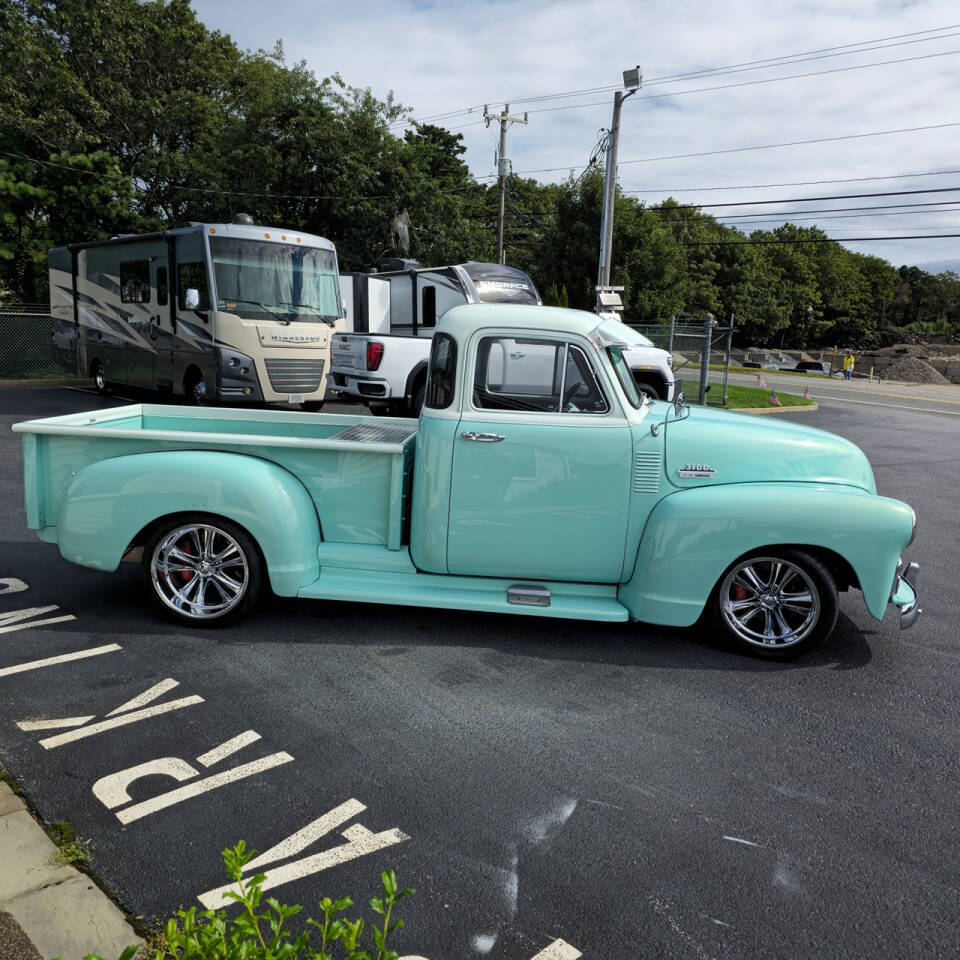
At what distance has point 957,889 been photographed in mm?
2867

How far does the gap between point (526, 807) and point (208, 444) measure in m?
3.02

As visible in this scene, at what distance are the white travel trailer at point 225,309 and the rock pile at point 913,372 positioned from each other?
4140 centimetres

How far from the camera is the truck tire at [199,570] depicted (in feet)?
16.2

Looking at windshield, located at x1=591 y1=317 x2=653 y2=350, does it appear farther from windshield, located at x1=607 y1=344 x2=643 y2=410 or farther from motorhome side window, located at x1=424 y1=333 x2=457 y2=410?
motorhome side window, located at x1=424 y1=333 x2=457 y2=410

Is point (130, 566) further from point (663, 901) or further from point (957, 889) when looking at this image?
point (957, 889)

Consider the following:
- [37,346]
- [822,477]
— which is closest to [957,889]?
[822,477]

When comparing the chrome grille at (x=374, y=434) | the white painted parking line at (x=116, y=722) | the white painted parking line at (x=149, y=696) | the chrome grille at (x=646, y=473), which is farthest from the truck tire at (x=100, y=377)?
the chrome grille at (x=646, y=473)

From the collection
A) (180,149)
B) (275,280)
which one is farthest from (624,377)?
(180,149)

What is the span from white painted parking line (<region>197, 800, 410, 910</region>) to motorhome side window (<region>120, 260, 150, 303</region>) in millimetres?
13885

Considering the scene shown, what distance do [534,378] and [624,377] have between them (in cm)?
58

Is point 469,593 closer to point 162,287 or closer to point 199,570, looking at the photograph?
point 199,570

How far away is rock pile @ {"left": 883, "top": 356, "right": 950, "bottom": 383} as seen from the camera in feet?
149

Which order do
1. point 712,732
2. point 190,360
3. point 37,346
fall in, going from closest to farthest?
point 712,732
point 190,360
point 37,346

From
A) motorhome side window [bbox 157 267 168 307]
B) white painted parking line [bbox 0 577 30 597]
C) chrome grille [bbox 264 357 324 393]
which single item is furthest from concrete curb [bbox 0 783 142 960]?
motorhome side window [bbox 157 267 168 307]
